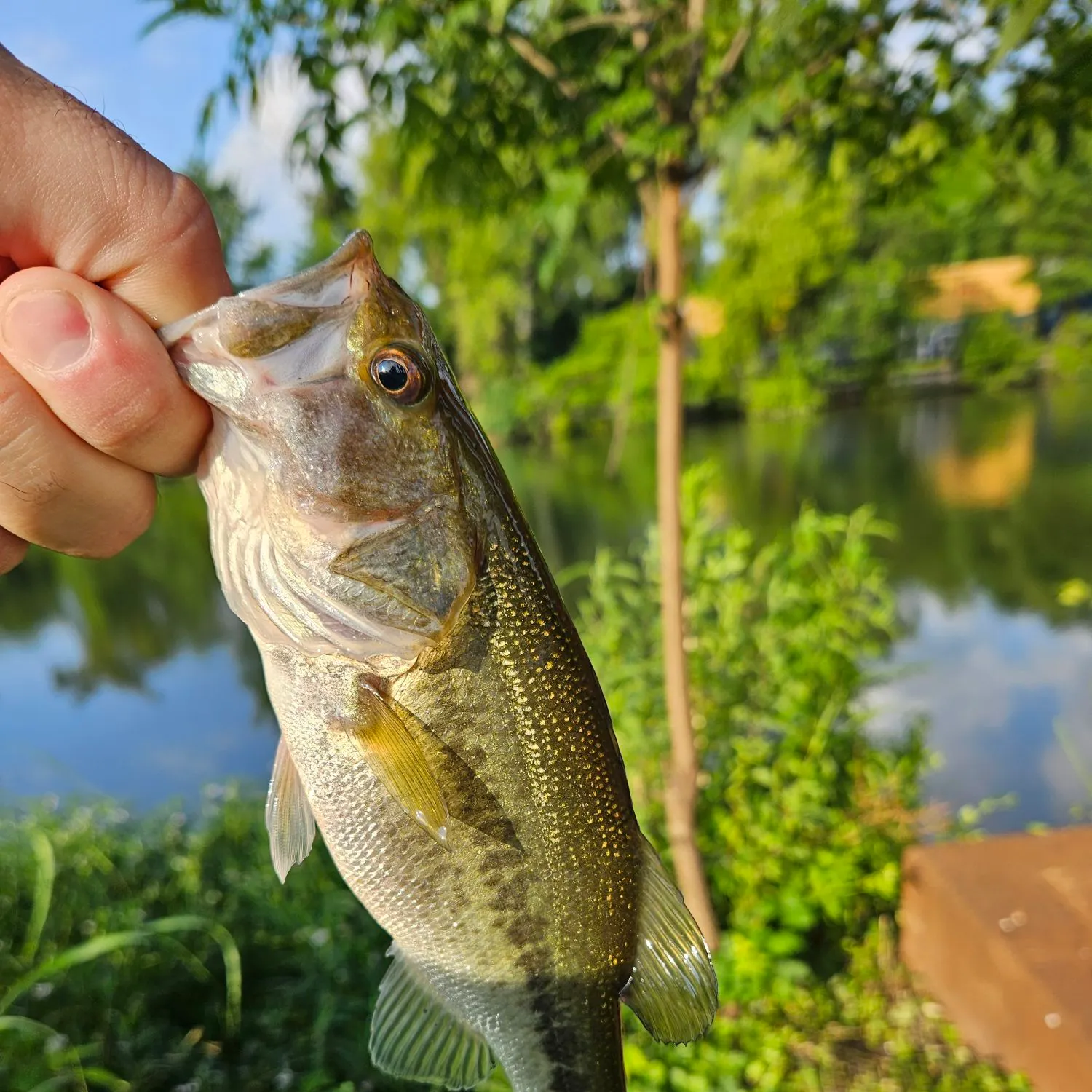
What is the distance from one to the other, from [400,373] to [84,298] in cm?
40

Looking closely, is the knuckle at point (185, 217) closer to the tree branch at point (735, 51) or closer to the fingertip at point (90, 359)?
the fingertip at point (90, 359)

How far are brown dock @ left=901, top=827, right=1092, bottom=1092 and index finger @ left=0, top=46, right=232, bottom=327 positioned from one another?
9.43 feet

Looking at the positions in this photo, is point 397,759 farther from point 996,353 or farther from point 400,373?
point 996,353

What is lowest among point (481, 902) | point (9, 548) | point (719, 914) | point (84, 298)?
point (719, 914)

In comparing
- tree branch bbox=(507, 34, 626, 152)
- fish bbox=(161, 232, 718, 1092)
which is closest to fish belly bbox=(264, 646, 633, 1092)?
fish bbox=(161, 232, 718, 1092)

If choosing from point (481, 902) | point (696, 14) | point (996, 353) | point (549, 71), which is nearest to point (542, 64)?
point (549, 71)

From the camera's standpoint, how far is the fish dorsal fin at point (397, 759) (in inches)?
44.3

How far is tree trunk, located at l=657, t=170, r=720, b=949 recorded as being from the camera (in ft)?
8.75

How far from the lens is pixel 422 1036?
4.39 feet

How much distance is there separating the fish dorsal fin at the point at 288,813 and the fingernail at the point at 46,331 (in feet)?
2.09

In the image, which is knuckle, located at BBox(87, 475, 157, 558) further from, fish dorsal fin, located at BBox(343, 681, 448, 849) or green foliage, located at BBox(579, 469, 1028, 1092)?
green foliage, located at BBox(579, 469, 1028, 1092)

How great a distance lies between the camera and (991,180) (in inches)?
118

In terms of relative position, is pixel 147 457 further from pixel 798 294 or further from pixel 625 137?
pixel 798 294

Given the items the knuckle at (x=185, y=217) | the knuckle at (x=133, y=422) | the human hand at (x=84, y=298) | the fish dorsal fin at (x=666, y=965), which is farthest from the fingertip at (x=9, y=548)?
the fish dorsal fin at (x=666, y=965)
